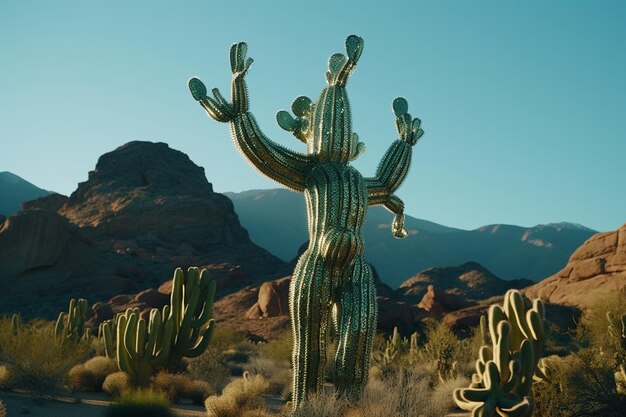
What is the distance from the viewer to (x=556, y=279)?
36.0 meters

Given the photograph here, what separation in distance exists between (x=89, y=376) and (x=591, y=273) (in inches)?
1036

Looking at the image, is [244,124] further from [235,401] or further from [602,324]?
[602,324]

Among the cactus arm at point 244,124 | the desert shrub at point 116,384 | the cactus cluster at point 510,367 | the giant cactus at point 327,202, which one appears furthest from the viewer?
the desert shrub at point 116,384

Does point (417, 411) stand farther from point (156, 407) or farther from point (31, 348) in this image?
point (31, 348)

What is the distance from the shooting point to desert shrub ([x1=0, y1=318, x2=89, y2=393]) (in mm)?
12422

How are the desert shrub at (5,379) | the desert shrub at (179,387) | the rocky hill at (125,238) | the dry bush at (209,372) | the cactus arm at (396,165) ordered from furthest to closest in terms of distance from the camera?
the rocky hill at (125,238)
the dry bush at (209,372)
the desert shrub at (5,379)
the desert shrub at (179,387)
the cactus arm at (396,165)

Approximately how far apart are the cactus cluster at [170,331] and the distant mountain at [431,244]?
9961 cm

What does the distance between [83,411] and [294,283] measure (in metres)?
5.22

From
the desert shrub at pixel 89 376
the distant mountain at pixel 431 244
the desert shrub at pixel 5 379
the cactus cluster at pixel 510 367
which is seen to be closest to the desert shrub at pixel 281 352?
the desert shrub at pixel 89 376

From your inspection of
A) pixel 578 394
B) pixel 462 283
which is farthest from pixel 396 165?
pixel 462 283

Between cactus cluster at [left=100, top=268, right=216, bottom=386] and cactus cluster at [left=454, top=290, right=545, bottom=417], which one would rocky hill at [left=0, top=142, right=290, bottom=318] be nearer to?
cactus cluster at [left=100, top=268, right=216, bottom=386]

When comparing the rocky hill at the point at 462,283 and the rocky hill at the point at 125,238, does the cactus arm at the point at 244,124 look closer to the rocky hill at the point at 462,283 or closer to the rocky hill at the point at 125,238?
the rocky hill at the point at 125,238

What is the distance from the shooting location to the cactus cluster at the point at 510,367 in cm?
638

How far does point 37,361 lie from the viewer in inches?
496
